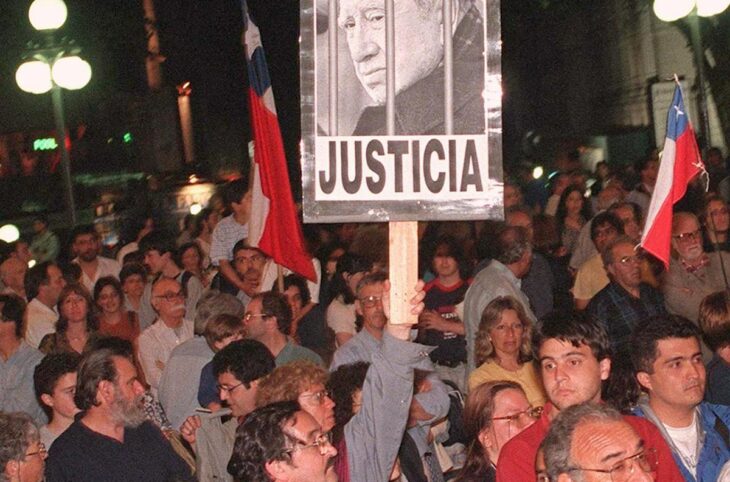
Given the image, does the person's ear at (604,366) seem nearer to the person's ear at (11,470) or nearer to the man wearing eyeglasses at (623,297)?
the person's ear at (11,470)

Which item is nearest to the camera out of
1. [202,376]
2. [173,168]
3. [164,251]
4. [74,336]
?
[202,376]

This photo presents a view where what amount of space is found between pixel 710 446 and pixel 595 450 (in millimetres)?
1364

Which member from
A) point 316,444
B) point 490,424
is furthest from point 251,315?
point 316,444

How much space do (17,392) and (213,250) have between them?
15.9 feet

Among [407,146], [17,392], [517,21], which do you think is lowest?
[17,392]

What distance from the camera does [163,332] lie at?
1112cm

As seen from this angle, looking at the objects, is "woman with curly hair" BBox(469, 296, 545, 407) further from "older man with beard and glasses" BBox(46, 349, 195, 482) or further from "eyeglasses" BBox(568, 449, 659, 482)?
"eyeglasses" BBox(568, 449, 659, 482)

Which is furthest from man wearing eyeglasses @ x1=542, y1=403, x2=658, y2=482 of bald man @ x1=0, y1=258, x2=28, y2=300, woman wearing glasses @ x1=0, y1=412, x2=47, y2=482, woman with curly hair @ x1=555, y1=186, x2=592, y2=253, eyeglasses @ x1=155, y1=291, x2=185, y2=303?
woman with curly hair @ x1=555, y1=186, x2=592, y2=253

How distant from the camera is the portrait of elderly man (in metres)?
5.30

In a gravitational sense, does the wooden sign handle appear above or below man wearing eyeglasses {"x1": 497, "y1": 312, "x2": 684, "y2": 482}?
above

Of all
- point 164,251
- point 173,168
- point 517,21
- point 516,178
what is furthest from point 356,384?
point 173,168

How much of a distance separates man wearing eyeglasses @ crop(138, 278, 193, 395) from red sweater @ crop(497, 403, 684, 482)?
17.8 ft

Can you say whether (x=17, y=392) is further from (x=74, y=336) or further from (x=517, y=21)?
(x=517, y=21)

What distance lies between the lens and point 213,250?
14500 mm
